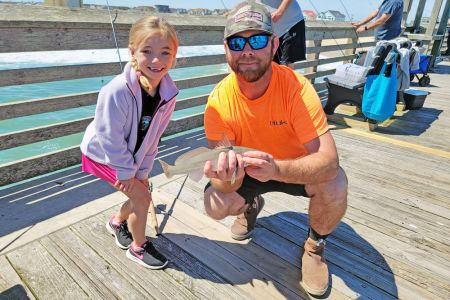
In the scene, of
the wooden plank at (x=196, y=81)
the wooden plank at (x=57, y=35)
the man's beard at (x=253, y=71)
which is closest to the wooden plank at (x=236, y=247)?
the man's beard at (x=253, y=71)

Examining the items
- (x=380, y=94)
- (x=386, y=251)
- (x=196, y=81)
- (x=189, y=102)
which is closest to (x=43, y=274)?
(x=386, y=251)

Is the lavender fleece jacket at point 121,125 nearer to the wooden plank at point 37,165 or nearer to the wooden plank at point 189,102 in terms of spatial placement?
the wooden plank at point 37,165

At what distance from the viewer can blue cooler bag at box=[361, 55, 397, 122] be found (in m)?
5.27

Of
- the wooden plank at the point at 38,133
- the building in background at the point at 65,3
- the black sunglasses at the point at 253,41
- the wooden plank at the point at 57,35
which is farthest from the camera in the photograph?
the building in background at the point at 65,3

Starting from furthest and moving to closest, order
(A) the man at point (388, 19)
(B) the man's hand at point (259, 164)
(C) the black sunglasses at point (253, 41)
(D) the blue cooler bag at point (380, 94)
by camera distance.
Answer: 1. (A) the man at point (388, 19)
2. (D) the blue cooler bag at point (380, 94)
3. (C) the black sunglasses at point (253, 41)
4. (B) the man's hand at point (259, 164)

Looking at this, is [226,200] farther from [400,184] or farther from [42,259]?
[400,184]

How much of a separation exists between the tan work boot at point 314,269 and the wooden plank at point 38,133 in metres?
2.80

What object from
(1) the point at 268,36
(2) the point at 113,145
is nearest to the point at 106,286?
(2) the point at 113,145

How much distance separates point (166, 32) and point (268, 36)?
68 centimetres

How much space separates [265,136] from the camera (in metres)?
2.40

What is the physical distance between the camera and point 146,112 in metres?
2.32

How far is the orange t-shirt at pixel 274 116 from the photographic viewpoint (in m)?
2.24

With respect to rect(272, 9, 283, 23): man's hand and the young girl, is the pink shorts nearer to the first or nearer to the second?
the young girl

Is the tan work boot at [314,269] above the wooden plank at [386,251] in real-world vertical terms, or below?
above
